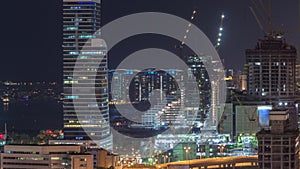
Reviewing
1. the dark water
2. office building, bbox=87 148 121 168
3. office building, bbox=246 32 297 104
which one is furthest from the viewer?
the dark water

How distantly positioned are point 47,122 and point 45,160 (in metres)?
13.1

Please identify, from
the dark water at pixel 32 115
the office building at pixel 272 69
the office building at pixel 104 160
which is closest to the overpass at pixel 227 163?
the office building at pixel 104 160

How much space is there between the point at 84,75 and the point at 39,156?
5.77 metres

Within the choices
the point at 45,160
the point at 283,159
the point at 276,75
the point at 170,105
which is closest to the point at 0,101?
the point at 170,105

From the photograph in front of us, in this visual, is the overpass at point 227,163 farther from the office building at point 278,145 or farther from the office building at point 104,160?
the office building at point 278,145

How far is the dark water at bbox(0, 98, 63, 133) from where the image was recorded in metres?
20.6

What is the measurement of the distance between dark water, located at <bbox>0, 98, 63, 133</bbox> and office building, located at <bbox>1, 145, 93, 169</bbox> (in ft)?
31.5

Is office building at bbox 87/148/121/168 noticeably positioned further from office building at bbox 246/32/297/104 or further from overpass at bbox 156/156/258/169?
office building at bbox 246/32/297/104

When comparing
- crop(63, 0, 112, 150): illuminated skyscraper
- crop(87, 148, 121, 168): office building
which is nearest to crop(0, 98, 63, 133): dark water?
crop(63, 0, 112, 150): illuminated skyscraper

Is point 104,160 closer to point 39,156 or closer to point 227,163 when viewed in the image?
point 39,156

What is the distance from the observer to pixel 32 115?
2581 cm

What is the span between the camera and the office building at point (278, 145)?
5969mm

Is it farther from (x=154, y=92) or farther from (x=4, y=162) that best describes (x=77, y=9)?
(x=4, y=162)

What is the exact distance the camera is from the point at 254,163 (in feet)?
29.3
